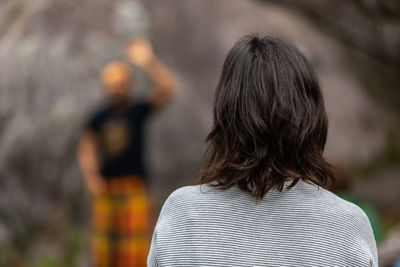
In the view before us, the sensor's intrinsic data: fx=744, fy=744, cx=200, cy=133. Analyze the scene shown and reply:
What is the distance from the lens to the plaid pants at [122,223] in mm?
5027

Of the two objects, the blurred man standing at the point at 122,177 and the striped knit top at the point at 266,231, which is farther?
the blurred man standing at the point at 122,177

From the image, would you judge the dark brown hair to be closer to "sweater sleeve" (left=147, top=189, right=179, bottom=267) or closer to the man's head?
"sweater sleeve" (left=147, top=189, right=179, bottom=267)

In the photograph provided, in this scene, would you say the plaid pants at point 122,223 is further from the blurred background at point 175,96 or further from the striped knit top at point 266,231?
the striped knit top at point 266,231

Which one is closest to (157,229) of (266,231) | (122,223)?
(266,231)

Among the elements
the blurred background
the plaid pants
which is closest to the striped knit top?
the plaid pants

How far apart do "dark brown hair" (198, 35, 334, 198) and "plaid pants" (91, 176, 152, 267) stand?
3679mm

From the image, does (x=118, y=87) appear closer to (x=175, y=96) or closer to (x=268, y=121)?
(x=175, y=96)

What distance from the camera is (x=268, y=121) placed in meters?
1.35

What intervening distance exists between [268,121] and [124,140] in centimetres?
377

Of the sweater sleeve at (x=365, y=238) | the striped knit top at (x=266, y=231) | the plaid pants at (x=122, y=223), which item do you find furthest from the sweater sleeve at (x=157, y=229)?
the plaid pants at (x=122, y=223)

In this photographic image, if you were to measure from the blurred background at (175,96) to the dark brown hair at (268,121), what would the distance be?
5074 millimetres

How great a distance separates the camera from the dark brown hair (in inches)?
53.1

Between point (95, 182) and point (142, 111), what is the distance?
593 mm

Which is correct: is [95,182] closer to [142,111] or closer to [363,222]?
[142,111]
